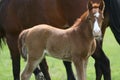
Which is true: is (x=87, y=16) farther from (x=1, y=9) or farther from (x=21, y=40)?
(x=1, y=9)

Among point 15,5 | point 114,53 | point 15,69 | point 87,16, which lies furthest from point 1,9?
point 114,53

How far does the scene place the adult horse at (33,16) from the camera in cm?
800

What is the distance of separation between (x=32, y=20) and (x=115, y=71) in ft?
10.5

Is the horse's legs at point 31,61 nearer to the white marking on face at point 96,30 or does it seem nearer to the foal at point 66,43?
the foal at point 66,43

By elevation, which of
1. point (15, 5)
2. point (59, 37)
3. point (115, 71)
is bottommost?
point (115, 71)

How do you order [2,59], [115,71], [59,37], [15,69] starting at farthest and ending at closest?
[2,59] < [115,71] < [15,69] < [59,37]

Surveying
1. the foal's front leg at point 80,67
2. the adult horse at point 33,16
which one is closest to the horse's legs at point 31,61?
the foal's front leg at point 80,67

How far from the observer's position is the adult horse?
8.00 meters

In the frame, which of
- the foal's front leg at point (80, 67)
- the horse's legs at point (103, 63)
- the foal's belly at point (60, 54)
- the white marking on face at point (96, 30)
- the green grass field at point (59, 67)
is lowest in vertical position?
the green grass field at point (59, 67)

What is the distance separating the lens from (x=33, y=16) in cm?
833

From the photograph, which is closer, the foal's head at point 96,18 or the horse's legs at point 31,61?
the foal's head at point 96,18

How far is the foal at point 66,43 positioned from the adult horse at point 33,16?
1.25 m

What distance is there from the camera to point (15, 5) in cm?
862

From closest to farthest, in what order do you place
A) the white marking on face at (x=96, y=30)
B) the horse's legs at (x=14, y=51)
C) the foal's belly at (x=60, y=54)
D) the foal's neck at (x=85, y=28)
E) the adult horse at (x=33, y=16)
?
1. the white marking on face at (x=96, y=30)
2. the foal's neck at (x=85, y=28)
3. the foal's belly at (x=60, y=54)
4. the adult horse at (x=33, y=16)
5. the horse's legs at (x=14, y=51)
